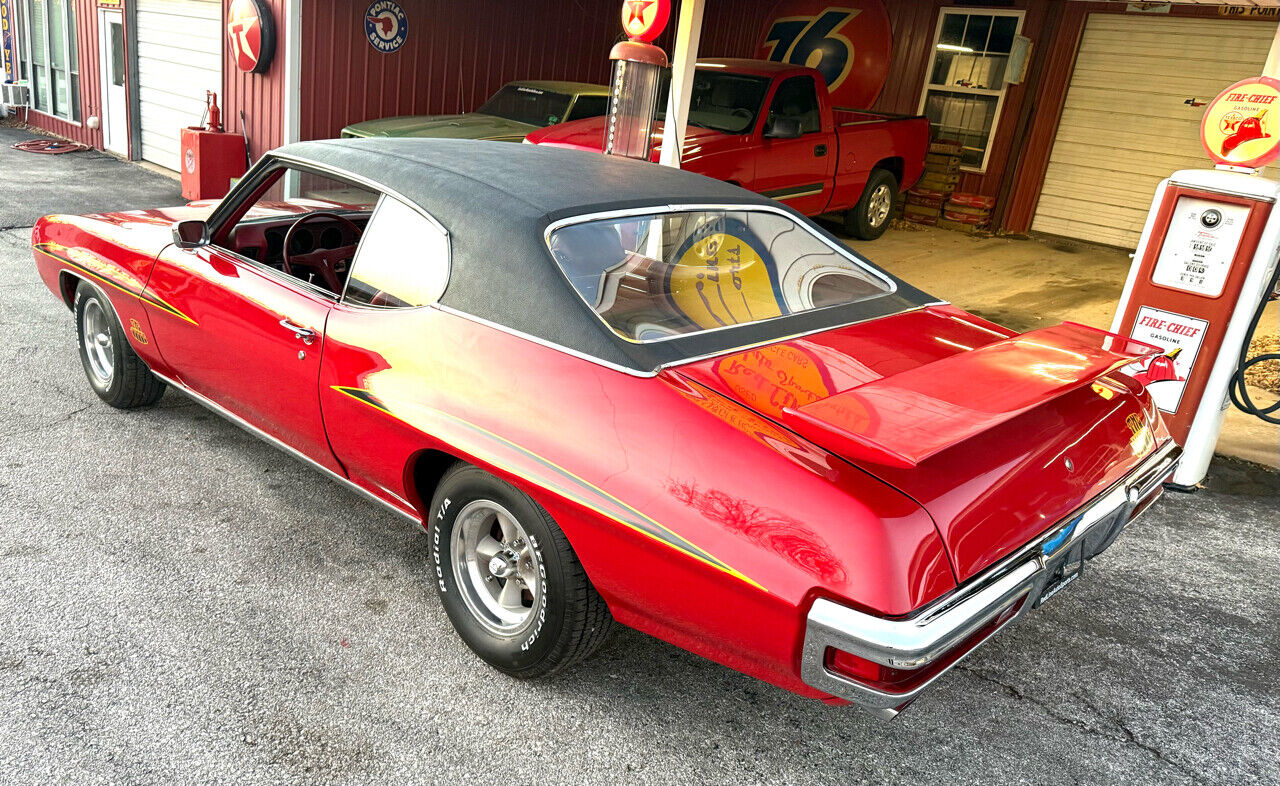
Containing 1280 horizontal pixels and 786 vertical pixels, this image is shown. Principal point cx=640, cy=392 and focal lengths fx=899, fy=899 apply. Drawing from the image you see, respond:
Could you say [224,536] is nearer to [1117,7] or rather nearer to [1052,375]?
[1052,375]

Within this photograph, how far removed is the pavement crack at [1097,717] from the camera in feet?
8.21

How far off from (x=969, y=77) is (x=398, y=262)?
9.99m

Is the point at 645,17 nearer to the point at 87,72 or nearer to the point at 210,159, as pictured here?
the point at 210,159

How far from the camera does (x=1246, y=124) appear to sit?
412 cm

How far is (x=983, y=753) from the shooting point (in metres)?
2.50

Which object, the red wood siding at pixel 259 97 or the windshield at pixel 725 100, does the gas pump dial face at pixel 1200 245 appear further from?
the red wood siding at pixel 259 97

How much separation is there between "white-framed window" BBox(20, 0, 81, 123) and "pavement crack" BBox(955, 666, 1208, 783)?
15.0 metres

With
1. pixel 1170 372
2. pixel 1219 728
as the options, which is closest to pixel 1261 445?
pixel 1170 372

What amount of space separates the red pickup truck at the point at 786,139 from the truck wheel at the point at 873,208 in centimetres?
1

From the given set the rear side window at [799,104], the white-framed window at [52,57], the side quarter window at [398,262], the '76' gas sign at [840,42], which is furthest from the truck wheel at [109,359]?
the white-framed window at [52,57]

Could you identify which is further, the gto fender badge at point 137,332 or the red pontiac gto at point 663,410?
the gto fender badge at point 137,332

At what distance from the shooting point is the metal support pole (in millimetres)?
5861

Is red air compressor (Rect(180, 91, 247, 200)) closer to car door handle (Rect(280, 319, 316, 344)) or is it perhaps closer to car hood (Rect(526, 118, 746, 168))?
car hood (Rect(526, 118, 746, 168))

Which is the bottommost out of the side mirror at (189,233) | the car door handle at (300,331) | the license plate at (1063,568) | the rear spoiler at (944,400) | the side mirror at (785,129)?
the license plate at (1063,568)
